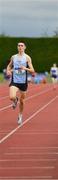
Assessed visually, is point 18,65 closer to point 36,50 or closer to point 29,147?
point 29,147

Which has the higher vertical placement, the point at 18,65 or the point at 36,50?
the point at 18,65

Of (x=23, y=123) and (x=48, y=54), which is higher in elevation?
(x=23, y=123)

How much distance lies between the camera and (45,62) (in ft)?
198

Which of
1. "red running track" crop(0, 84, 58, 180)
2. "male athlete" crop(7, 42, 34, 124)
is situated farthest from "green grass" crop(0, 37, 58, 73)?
"male athlete" crop(7, 42, 34, 124)

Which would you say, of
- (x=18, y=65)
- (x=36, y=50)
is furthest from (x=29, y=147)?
(x=36, y=50)

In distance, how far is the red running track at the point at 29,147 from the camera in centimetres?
951

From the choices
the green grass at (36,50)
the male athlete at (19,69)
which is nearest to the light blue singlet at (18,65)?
the male athlete at (19,69)

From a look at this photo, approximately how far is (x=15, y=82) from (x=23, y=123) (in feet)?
3.79

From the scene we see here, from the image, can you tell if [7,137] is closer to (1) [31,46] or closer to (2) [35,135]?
(2) [35,135]

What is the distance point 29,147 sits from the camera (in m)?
12.1

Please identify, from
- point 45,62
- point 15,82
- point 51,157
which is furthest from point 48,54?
point 51,157

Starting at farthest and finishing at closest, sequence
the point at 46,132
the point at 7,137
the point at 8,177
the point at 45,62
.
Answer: the point at 45,62 → the point at 46,132 → the point at 7,137 → the point at 8,177

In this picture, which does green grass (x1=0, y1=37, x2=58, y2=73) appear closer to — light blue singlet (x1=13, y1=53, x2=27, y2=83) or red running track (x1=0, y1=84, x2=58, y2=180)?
red running track (x1=0, y1=84, x2=58, y2=180)

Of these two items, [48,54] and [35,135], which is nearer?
[35,135]
